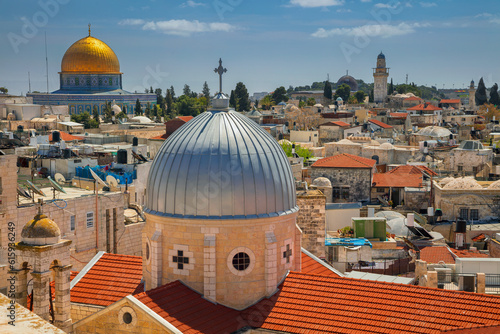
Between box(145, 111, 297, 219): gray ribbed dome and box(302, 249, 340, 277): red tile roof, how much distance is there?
8.01ft

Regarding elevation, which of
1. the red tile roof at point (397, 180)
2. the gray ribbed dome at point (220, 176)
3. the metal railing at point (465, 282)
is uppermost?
the gray ribbed dome at point (220, 176)

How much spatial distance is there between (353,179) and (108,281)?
2882 cm

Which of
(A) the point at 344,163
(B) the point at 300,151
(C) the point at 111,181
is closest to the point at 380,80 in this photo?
(B) the point at 300,151

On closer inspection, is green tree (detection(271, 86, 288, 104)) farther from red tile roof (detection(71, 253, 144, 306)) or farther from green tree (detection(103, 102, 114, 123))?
red tile roof (detection(71, 253, 144, 306))

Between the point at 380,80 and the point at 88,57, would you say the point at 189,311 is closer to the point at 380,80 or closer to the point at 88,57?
the point at 88,57

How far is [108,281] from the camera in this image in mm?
17609

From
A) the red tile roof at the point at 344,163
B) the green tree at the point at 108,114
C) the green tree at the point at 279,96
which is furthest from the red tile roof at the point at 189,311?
the green tree at the point at 279,96

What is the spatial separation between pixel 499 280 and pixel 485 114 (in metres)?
79.7

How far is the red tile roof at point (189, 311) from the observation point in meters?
14.5

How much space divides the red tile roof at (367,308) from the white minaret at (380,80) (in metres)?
114

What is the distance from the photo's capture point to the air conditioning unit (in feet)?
67.6

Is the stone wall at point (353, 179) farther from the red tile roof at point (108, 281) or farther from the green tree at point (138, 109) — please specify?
the green tree at point (138, 109)

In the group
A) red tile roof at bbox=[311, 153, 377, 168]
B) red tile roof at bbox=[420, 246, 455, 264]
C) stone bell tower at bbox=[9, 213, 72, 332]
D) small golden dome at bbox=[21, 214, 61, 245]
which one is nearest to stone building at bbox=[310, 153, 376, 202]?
red tile roof at bbox=[311, 153, 377, 168]

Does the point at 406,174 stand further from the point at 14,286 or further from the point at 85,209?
the point at 14,286
